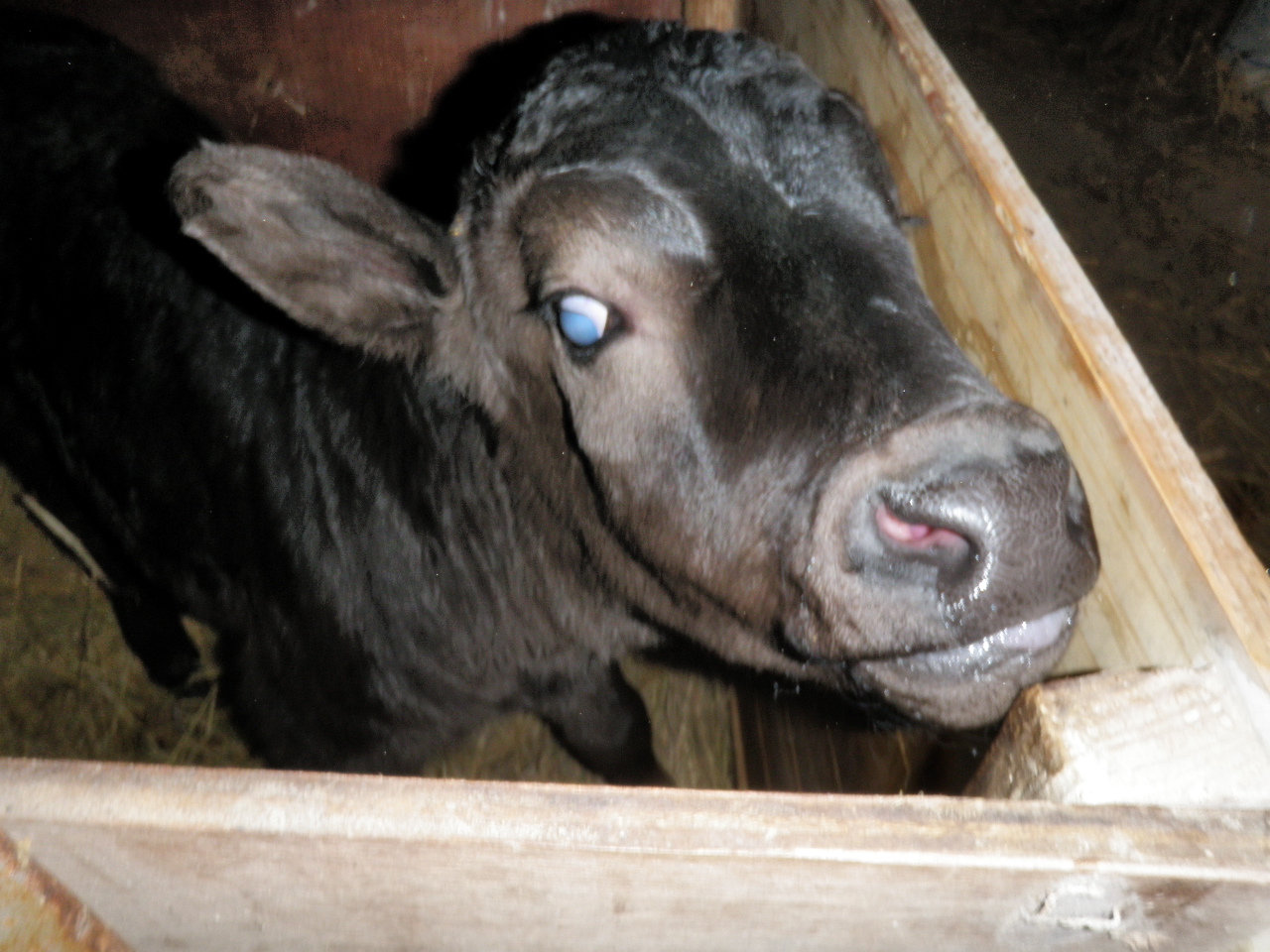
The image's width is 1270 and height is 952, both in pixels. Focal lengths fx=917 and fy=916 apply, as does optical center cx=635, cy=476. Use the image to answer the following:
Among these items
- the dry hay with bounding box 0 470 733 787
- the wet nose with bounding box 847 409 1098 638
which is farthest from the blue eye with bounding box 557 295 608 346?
the dry hay with bounding box 0 470 733 787

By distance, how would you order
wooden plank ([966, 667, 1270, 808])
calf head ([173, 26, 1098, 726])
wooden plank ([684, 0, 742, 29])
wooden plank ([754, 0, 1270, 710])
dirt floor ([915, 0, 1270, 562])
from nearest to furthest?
wooden plank ([966, 667, 1270, 808]) → wooden plank ([754, 0, 1270, 710]) → calf head ([173, 26, 1098, 726]) → wooden plank ([684, 0, 742, 29]) → dirt floor ([915, 0, 1270, 562])

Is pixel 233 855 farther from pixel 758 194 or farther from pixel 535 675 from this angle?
pixel 535 675

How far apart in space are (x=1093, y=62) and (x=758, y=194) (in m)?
7.42

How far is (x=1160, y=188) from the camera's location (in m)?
6.39

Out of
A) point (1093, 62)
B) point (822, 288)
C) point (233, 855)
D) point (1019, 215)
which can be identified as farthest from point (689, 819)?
point (1093, 62)

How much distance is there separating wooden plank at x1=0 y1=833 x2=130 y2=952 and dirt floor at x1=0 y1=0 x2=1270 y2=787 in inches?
117

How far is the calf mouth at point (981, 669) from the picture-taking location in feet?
5.04

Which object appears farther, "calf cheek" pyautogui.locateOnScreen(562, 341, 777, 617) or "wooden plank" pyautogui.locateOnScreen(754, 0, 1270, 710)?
"calf cheek" pyautogui.locateOnScreen(562, 341, 777, 617)

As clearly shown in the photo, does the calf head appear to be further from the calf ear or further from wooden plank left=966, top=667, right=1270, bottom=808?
wooden plank left=966, top=667, right=1270, bottom=808

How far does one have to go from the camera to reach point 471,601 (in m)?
2.71

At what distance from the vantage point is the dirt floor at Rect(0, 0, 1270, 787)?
4207 millimetres

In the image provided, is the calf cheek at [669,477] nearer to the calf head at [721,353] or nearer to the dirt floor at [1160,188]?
the calf head at [721,353]

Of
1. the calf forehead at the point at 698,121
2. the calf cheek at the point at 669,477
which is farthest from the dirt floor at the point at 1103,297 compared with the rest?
the calf forehead at the point at 698,121

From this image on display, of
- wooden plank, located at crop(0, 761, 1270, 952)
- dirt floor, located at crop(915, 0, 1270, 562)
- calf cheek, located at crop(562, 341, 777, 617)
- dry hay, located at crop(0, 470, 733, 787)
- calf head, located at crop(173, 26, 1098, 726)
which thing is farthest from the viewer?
dirt floor, located at crop(915, 0, 1270, 562)
